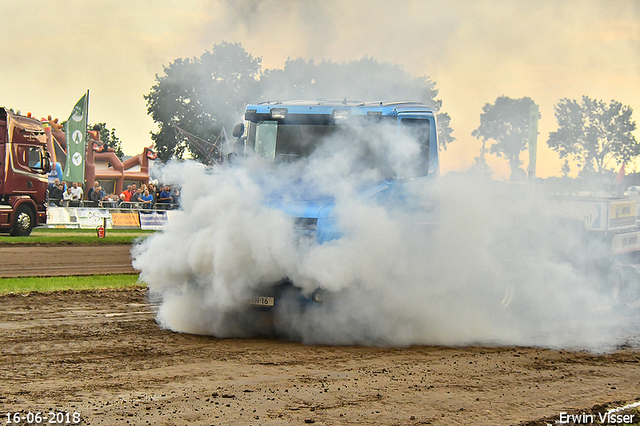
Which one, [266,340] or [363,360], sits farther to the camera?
[266,340]

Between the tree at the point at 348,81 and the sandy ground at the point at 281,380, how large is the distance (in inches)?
291

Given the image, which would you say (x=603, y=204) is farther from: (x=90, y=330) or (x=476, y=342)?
(x=90, y=330)

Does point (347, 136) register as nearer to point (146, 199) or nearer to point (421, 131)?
point (421, 131)

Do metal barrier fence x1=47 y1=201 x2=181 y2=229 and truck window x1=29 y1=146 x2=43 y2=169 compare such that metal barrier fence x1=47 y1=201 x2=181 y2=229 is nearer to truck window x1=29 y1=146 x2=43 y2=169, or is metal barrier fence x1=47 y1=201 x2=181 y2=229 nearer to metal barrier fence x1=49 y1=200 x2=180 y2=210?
metal barrier fence x1=49 y1=200 x2=180 y2=210

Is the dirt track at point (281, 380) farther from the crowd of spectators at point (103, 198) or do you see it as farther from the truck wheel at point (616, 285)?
the crowd of spectators at point (103, 198)

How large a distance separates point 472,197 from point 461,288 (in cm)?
133

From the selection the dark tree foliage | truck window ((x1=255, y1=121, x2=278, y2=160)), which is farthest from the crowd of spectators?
truck window ((x1=255, y1=121, x2=278, y2=160))

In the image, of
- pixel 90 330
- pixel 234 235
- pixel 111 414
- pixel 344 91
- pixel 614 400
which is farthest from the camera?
pixel 344 91

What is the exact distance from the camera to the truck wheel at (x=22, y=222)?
24125 mm

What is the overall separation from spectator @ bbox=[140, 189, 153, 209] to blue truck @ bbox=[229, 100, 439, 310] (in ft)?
61.8

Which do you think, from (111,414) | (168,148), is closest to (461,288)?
(111,414)

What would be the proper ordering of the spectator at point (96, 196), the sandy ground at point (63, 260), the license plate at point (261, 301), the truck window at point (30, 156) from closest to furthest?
the license plate at point (261, 301) < the sandy ground at point (63, 260) < the truck window at point (30, 156) < the spectator at point (96, 196)

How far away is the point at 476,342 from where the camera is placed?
8.90 m

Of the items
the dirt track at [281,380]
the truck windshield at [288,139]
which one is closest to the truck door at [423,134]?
the truck windshield at [288,139]
